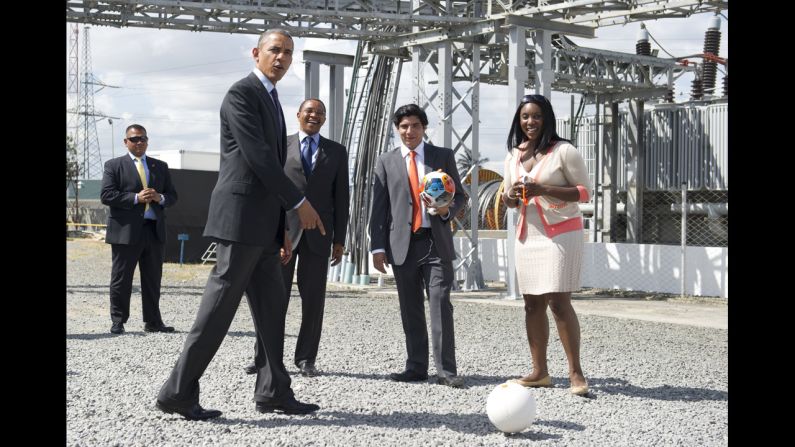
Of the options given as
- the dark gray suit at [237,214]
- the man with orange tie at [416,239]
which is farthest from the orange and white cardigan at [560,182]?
the dark gray suit at [237,214]

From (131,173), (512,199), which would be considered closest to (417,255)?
(512,199)

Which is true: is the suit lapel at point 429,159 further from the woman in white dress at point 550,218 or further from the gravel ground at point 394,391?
the gravel ground at point 394,391

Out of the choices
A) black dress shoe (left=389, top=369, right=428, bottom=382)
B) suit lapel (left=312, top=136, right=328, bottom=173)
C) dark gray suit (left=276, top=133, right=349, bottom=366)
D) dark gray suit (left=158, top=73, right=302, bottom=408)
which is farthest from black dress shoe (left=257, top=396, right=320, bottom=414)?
suit lapel (left=312, top=136, right=328, bottom=173)

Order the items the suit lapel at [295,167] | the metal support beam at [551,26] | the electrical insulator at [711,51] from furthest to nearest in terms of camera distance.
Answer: the electrical insulator at [711,51], the metal support beam at [551,26], the suit lapel at [295,167]

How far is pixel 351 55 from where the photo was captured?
2056 centimetres

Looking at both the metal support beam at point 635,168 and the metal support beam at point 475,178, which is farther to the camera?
the metal support beam at point 635,168

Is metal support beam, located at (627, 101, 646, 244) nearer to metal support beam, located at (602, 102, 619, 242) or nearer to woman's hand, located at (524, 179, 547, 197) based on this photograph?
metal support beam, located at (602, 102, 619, 242)

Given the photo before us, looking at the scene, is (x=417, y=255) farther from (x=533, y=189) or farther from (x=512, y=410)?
(x=512, y=410)

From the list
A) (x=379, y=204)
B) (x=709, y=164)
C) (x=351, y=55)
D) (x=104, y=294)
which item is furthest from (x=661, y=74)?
(x=379, y=204)

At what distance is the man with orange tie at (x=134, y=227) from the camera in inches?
395

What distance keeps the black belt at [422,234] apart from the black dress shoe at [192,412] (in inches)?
88.6

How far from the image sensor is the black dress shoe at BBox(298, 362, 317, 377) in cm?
736

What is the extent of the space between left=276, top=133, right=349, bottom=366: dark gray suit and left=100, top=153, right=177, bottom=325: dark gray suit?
9.75 feet

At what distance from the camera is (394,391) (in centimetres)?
668
